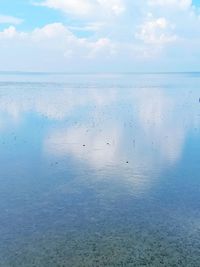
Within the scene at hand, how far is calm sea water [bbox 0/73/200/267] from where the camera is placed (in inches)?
586

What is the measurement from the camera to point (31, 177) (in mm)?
23891

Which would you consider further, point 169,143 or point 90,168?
point 169,143

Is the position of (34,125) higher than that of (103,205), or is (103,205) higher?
(34,125)

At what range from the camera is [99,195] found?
20.8 meters

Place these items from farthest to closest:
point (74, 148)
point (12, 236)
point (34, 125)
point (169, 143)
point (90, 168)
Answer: point (34, 125) < point (169, 143) < point (74, 148) < point (90, 168) < point (12, 236)

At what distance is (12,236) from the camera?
15922 millimetres

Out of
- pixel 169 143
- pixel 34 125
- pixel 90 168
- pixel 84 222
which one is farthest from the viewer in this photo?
pixel 34 125

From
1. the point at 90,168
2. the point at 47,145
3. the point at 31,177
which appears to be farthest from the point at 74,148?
the point at 31,177

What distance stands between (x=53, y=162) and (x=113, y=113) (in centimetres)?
2517

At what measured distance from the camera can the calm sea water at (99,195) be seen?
48.9 feet

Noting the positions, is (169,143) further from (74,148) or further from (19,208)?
(19,208)

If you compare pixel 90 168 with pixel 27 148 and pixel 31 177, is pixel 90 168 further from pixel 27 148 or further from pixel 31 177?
pixel 27 148

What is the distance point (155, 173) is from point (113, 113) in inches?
1072

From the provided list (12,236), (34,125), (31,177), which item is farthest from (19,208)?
(34,125)
